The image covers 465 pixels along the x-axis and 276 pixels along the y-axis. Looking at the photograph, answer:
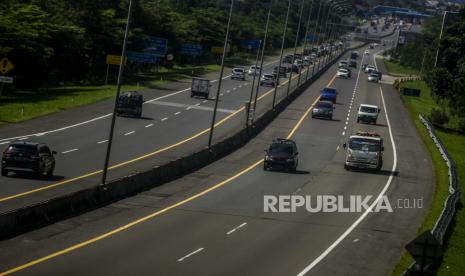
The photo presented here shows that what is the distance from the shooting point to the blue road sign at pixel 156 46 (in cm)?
11919

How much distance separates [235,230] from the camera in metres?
33.4

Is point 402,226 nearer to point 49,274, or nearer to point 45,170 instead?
point 45,170

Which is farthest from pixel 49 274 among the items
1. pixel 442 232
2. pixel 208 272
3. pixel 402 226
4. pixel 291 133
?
pixel 291 133

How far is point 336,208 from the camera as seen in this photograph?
41.5 metres

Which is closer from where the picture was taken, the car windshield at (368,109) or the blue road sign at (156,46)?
the car windshield at (368,109)

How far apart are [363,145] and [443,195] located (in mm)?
8528

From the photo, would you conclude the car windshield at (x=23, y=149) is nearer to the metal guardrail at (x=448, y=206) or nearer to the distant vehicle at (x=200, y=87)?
the metal guardrail at (x=448, y=206)

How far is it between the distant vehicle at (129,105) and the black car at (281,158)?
69.7 ft

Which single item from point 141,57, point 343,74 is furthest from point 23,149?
point 343,74

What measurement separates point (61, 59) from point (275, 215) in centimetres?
6673

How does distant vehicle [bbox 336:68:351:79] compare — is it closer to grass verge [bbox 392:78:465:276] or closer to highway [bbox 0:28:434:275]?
grass verge [bbox 392:78:465:276]

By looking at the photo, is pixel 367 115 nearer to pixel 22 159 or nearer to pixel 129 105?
pixel 129 105

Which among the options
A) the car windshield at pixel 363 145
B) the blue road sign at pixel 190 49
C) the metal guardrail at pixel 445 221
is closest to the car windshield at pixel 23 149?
the metal guardrail at pixel 445 221

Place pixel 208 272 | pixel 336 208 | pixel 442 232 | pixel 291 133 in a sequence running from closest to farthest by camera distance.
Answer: pixel 208 272
pixel 442 232
pixel 336 208
pixel 291 133
